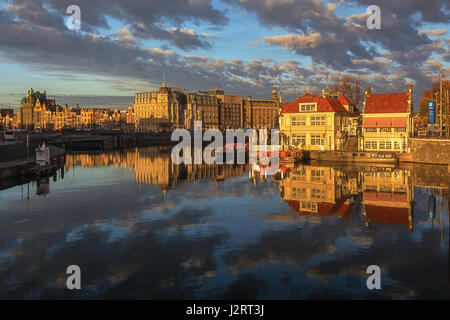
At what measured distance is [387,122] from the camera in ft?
240

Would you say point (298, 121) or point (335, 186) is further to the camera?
point (298, 121)

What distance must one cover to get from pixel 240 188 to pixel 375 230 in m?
21.5

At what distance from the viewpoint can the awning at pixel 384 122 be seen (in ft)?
239

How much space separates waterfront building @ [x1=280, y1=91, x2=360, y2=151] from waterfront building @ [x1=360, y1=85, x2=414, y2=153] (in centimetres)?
466

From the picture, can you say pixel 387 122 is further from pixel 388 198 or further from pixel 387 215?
pixel 387 215

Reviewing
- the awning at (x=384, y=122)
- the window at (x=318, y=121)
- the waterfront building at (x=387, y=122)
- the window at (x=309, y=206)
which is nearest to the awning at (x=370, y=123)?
the waterfront building at (x=387, y=122)

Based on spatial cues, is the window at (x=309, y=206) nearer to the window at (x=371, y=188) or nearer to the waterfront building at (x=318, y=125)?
the window at (x=371, y=188)

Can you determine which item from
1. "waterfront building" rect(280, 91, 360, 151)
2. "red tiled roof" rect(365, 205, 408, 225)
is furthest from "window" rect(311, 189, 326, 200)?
"waterfront building" rect(280, 91, 360, 151)

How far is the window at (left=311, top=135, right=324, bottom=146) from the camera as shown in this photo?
78.3 metres

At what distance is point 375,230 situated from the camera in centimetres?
2677

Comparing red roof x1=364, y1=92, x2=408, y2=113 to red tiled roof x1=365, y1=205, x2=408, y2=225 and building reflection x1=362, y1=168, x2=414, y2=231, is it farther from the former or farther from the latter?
red tiled roof x1=365, y1=205, x2=408, y2=225

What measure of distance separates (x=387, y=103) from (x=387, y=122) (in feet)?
13.3

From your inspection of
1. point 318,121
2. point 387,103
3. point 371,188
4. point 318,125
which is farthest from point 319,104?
point 371,188

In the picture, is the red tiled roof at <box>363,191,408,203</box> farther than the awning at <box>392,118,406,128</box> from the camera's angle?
No
